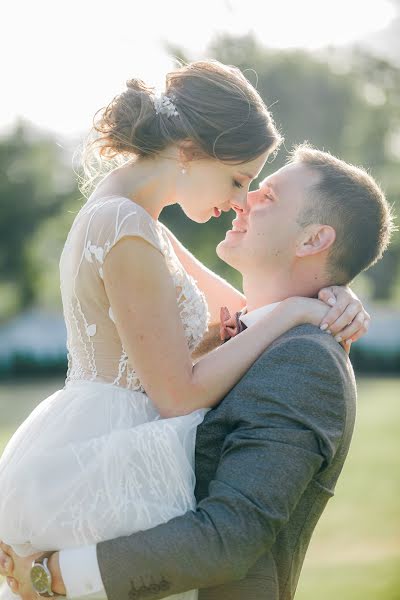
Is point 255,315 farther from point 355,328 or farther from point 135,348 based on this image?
point 135,348

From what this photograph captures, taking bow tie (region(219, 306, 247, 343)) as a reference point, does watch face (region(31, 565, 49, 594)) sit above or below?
below

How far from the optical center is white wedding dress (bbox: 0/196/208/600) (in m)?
2.63

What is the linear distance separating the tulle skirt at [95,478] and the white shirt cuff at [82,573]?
47 millimetres

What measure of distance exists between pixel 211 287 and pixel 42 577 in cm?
143

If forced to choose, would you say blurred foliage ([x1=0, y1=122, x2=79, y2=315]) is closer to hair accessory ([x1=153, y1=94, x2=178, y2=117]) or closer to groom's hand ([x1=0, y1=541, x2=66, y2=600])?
hair accessory ([x1=153, y1=94, x2=178, y2=117])

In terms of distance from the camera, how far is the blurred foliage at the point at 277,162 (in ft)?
108

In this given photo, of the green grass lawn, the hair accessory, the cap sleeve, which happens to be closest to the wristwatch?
the cap sleeve

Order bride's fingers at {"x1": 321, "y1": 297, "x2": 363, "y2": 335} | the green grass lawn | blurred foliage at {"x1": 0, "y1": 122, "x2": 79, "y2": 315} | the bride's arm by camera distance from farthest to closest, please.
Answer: blurred foliage at {"x1": 0, "y1": 122, "x2": 79, "y2": 315}, the green grass lawn, the bride's arm, bride's fingers at {"x1": 321, "y1": 297, "x2": 363, "y2": 335}

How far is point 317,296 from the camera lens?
311 cm

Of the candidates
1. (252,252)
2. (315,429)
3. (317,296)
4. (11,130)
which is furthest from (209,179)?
(11,130)

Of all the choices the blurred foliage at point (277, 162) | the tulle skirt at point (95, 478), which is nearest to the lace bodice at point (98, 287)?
the tulle skirt at point (95, 478)

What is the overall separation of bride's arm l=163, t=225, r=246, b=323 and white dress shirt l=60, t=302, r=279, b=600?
123 cm

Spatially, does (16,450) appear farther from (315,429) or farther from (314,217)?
(314,217)

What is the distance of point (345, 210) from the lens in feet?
10.0
